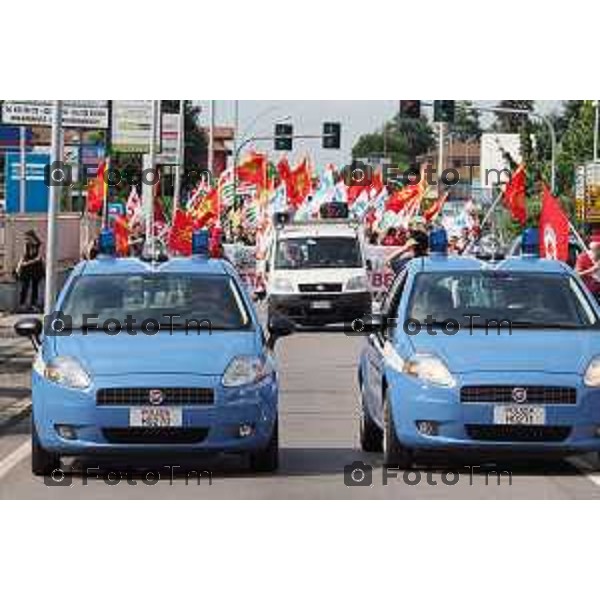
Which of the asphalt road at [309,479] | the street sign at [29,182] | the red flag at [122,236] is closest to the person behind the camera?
the asphalt road at [309,479]

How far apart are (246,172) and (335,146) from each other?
296 inches

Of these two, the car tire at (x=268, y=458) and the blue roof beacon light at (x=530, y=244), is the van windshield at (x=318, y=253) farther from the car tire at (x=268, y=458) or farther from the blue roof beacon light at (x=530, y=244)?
the car tire at (x=268, y=458)

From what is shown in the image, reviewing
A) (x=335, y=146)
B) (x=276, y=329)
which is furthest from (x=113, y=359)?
(x=335, y=146)

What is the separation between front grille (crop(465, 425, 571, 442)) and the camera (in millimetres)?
12797

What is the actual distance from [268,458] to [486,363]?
5.33ft

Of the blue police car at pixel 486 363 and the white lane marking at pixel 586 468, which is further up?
Answer: the blue police car at pixel 486 363

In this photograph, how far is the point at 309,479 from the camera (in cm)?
1274

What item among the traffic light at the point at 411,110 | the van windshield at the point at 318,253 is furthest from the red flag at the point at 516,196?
the traffic light at the point at 411,110

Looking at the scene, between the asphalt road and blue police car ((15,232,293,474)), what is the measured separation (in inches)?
10.0

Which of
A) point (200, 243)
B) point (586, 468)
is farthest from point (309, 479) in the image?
point (200, 243)

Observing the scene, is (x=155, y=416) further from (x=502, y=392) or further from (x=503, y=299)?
(x=503, y=299)

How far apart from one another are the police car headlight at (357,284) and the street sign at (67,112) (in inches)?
288

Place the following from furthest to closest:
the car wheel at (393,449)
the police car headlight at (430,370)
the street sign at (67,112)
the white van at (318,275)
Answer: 1. the white van at (318,275)
2. the street sign at (67,112)
3. the car wheel at (393,449)
4. the police car headlight at (430,370)

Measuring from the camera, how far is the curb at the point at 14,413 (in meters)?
16.9
